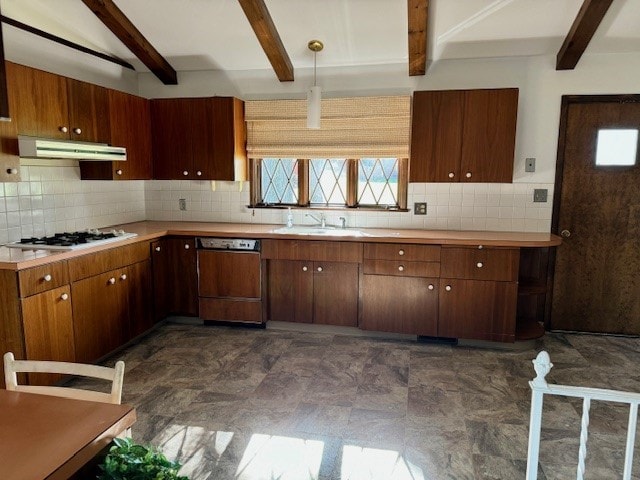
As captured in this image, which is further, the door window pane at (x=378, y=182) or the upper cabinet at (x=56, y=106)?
the door window pane at (x=378, y=182)

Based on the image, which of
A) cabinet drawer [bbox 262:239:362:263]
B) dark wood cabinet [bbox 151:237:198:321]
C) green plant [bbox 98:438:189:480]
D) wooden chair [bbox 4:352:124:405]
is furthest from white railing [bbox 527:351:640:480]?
dark wood cabinet [bbox 151:237:198:321]

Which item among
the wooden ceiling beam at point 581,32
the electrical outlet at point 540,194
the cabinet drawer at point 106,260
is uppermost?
the wooden ceiling beam at point 581,32

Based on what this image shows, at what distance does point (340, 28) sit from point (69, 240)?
258 cm

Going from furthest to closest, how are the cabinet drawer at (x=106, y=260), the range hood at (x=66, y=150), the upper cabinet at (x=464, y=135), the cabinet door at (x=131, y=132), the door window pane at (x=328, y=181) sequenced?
the door window pane at (x=328, y=181) < the cabinet door at (x=131, y=132) < the upper cabinet at (x=464, y=135) < the cabinet drawer at (x=106, y=260) < the range hood at (x=66, y=150)

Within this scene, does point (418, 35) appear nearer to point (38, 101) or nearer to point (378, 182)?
point (378, 182)

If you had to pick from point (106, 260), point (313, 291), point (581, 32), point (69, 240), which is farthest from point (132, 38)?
point (581, 32)

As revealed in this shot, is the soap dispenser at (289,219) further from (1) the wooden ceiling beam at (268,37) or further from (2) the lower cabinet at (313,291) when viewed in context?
(1) the wooden ceiling beam at (268,37)

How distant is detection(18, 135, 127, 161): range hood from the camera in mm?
2826

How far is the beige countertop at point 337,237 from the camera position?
3268 millimetres

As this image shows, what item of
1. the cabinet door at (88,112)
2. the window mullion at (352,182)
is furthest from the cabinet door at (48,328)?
the window mullion at (352,182)

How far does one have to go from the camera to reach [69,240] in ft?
10.5

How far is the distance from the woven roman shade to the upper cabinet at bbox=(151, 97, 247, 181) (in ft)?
0.70

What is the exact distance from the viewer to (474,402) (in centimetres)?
281

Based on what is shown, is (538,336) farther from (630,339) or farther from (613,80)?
(613,80)
